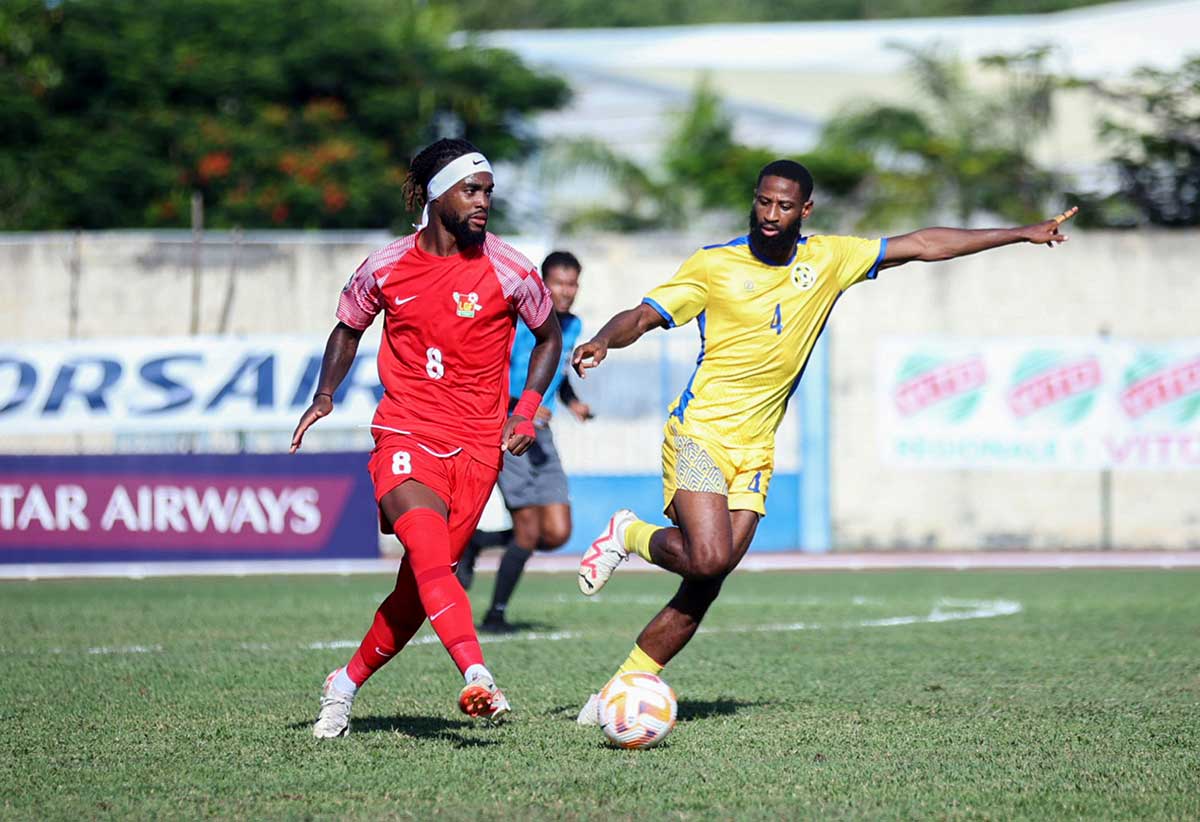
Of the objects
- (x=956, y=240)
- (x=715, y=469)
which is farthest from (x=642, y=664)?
(x=956, y=240)

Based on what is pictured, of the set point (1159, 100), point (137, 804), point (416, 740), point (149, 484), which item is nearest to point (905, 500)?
point (149, 484)

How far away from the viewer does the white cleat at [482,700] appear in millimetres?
6004

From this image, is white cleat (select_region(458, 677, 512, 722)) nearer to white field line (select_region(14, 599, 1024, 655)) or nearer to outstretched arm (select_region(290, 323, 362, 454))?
outstretched arm (select_region(290, 323, 362, 454))

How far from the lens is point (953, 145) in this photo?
32.6m

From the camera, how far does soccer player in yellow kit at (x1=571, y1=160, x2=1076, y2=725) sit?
23.1 feet

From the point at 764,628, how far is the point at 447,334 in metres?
5.07

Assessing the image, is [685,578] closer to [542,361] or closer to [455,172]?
[542,361]

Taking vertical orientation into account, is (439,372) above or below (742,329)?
below

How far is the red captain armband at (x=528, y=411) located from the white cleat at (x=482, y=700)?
1062mm

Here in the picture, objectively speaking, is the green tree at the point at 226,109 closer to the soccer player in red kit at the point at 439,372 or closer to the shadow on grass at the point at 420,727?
the shadow on grass at the point at 420,727

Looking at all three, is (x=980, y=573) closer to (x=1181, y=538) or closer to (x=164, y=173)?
(x=1181, y=538)

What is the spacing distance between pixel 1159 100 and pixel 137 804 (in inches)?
961

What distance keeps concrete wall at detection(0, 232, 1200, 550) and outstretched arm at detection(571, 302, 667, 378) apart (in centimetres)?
1276

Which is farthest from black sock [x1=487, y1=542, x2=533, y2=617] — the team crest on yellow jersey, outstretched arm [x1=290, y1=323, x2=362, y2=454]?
the team crest on yellow jersey
